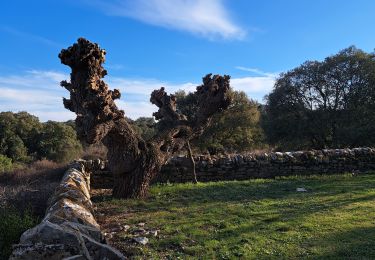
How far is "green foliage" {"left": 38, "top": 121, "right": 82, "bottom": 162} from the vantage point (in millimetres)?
28578

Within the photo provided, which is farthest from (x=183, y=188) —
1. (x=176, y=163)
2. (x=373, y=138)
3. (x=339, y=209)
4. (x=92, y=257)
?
(x=373, y=138)

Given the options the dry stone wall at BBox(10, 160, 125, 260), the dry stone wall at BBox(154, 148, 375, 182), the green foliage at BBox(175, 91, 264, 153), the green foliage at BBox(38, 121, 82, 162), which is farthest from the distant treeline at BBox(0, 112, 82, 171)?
the dry stone wall at BBox(10, 160, 125, 260)

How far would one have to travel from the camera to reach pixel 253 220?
25.0 ft

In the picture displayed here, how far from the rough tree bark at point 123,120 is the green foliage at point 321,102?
47.0ft

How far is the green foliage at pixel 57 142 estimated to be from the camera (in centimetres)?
2858

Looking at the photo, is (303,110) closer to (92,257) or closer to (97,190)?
(97,190)

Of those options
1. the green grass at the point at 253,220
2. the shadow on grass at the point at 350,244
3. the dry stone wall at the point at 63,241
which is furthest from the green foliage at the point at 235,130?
the dry stone wall at the point at 63,241

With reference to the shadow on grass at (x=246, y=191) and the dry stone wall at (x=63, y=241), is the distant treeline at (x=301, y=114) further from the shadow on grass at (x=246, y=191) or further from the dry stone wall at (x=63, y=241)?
the dry stone wall at (x=63, y=241)

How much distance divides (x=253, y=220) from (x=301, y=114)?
63.6 feet

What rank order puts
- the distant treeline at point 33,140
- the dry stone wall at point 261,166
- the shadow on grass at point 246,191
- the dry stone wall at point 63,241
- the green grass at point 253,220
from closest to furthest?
1. the dry stone wall at point 63,241
2. the green grass at point 253,220
3. the shadow on grass at point 246,191
4. the dry stone wall at point 261,166
5. the distant treeline at point 33,140

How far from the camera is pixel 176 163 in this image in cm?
1321

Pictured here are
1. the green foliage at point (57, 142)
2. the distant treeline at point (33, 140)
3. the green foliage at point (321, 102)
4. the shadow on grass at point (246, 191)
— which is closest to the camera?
the shadow on grass at point (246, 191)

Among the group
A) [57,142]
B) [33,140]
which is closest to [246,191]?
[57,142]

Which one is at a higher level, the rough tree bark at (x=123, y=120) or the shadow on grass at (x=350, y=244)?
the rough tree bark at (x=123, y=120)
